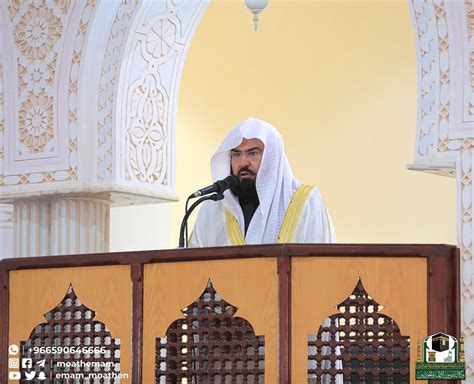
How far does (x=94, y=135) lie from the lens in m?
7.05

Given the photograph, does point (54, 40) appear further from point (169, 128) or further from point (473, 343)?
point (473, 343)

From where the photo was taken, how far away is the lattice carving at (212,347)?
191 inches

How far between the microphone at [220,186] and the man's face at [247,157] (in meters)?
0.15

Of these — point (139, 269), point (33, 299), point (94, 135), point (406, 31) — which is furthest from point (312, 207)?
point (406, 31)

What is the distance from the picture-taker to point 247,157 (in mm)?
5664

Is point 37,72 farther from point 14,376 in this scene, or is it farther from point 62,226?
point 14,376

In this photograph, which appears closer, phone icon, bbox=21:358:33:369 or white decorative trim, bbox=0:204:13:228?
phone icon, bbox=21:358:33:369

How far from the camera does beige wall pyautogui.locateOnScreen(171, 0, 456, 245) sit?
28.2 feet

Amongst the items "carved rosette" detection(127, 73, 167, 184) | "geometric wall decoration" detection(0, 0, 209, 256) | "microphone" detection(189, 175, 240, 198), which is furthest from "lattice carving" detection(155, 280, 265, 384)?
"carved rosette" detection(127, 73, 167, 184)

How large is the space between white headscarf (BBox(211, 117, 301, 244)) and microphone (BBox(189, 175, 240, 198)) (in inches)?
6.0

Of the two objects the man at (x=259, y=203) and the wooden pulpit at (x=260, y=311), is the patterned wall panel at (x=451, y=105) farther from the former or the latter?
the wooden pulpit at (x=260, y=311)

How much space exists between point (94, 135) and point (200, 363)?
245 cm

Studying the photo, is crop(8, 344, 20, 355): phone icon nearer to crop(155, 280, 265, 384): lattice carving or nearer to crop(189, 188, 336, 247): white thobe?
crop(155, 280, 265, 384): lattice carving

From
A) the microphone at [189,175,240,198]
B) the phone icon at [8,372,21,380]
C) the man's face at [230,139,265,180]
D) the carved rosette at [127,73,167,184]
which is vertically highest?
the carved rosette at [127,73,167,184]
